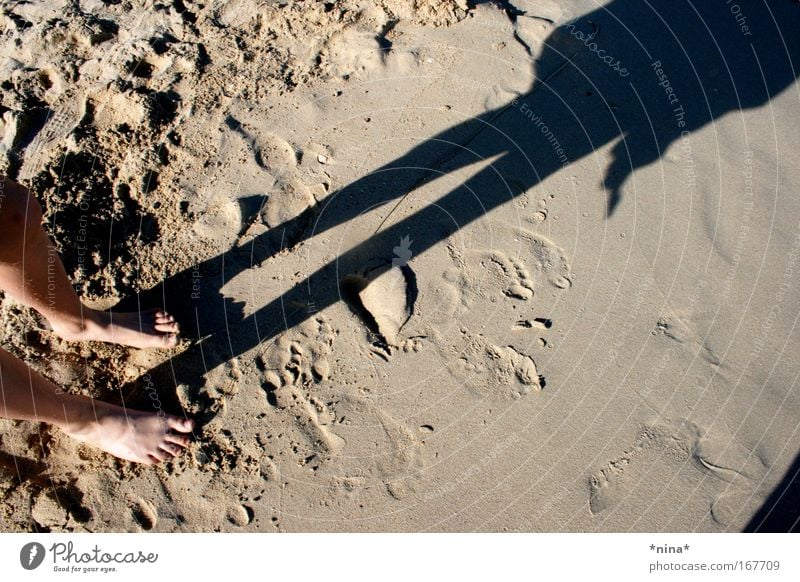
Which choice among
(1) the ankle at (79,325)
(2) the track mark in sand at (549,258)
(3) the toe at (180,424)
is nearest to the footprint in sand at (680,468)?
(2) the track mark in sand at (549,258)

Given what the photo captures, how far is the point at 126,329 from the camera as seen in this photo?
287cm

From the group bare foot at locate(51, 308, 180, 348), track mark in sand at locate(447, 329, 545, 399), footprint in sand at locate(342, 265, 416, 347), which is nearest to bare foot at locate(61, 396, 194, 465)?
bare foot at locate(51, 308, 180, 348)

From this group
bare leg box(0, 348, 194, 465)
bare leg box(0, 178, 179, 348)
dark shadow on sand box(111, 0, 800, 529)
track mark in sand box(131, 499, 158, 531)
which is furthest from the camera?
dark shadow on sand box(111, 0, 800, 529)

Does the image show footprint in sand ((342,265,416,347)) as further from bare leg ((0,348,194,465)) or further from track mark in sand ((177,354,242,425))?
bare leg ((0,348,194,465))

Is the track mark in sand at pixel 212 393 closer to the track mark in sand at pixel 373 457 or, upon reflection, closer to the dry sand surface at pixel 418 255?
the dry sand surface at pixel 418 255

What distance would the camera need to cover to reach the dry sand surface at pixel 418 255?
2.80 meters

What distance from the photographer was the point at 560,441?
113 inches

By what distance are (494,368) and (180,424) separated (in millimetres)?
1529

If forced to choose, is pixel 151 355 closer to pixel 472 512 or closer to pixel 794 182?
pixel 472 512

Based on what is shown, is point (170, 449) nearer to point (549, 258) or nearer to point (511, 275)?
point (511, 275)

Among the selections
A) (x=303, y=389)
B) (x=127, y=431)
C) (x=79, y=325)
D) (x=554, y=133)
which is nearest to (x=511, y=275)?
(x=554, y=133)

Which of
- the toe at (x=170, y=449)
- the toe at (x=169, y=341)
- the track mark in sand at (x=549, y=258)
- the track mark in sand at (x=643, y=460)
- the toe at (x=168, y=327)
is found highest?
the track mark in sand at (x=549, y=258)

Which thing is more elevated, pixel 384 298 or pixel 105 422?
pixel 384 298

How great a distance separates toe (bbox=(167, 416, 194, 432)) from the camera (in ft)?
9.25
